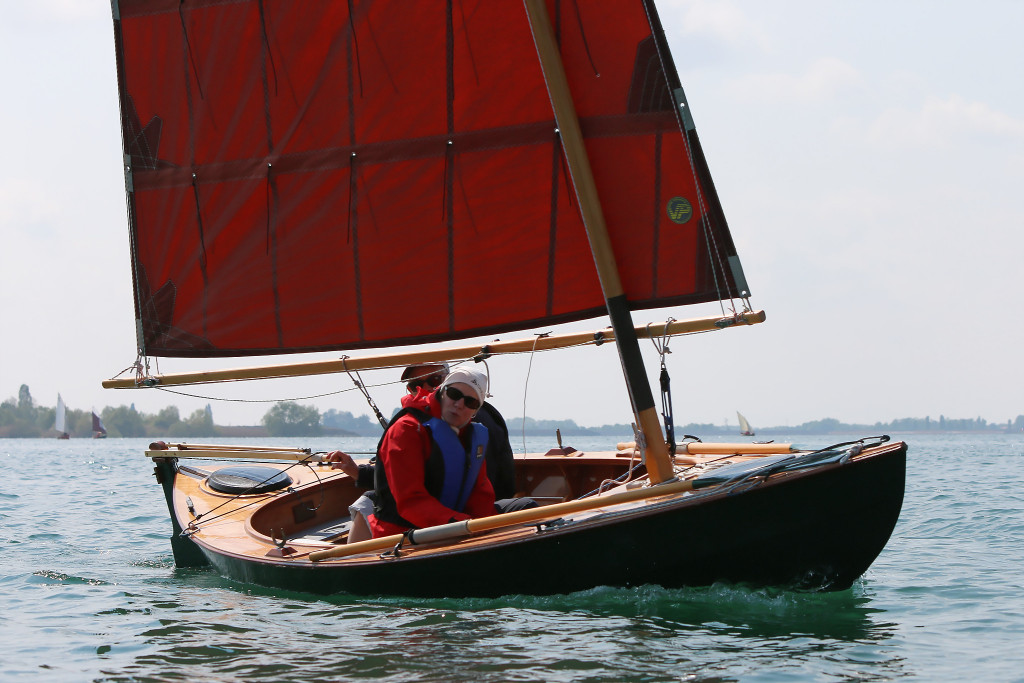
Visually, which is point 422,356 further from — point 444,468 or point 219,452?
point 219,452

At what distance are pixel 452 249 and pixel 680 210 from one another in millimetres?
2030

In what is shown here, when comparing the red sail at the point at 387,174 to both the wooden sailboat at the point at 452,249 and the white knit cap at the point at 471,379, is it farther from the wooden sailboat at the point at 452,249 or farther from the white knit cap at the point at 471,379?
the white knit cap at the point at 471,379

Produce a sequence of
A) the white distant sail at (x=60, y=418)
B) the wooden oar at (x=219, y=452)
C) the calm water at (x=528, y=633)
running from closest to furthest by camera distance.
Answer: the calm water at (x=528, y=633) < the wooden oar at (x=219, y=452) < the white distant sail at (x=60, y=418)

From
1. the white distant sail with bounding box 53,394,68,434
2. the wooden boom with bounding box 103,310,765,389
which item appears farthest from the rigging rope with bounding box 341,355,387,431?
the white distant sail with bounding box 53,394,68,434

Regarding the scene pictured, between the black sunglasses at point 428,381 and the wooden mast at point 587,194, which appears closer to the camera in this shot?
the wooden mast at point 587,194

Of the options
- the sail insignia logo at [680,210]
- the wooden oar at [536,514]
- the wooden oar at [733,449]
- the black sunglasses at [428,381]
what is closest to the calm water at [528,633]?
the wooden oar at [536,514]

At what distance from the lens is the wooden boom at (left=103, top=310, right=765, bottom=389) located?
7.30 m

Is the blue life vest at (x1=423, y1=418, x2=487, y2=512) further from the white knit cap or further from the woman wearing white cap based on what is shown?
the white knit cap

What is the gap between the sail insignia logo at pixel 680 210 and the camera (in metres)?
7.24

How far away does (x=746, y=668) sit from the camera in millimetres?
5402

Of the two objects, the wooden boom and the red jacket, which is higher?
the wooden boom

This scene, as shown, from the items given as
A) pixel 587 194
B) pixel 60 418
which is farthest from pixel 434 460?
pixel 60 418

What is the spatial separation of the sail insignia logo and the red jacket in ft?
6.84

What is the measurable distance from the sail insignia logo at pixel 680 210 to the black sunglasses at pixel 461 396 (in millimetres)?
1913
